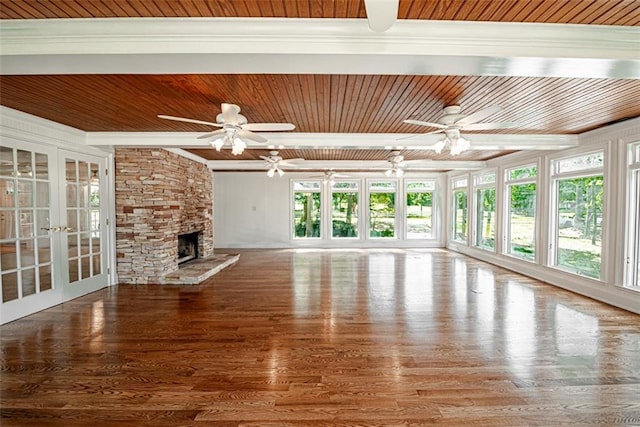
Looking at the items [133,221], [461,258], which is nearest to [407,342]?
[133,221]

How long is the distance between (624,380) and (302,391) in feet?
8.84

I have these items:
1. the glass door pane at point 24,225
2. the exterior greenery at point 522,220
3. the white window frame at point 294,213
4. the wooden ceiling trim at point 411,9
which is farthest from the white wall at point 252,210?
the wooden ceiling trim at point 411,9

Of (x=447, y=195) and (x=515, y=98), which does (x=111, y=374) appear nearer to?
(x=515, y=98)

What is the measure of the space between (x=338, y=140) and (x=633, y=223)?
4.51 meters

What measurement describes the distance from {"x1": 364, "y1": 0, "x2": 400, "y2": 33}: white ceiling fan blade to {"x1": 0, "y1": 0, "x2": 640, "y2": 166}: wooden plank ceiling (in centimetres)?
24

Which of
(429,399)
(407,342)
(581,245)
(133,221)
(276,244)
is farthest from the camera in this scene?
(276,244)

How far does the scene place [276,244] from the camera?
10438 millimetres

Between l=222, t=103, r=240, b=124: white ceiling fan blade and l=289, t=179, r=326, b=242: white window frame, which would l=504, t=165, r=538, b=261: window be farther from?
l=222, t=103, r=240, b=124: white ceiling fan blade

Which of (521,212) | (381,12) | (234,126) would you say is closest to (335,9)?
(381,12)

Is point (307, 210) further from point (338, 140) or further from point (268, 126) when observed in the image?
point (268, 126)

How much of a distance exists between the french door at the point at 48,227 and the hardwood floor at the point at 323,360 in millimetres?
342

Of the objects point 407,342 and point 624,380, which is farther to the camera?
point 407,342

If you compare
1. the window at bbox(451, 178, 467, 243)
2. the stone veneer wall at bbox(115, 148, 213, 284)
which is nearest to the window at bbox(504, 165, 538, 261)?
the window at bbox(451, 178, 467, 243)

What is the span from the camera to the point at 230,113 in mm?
3203
